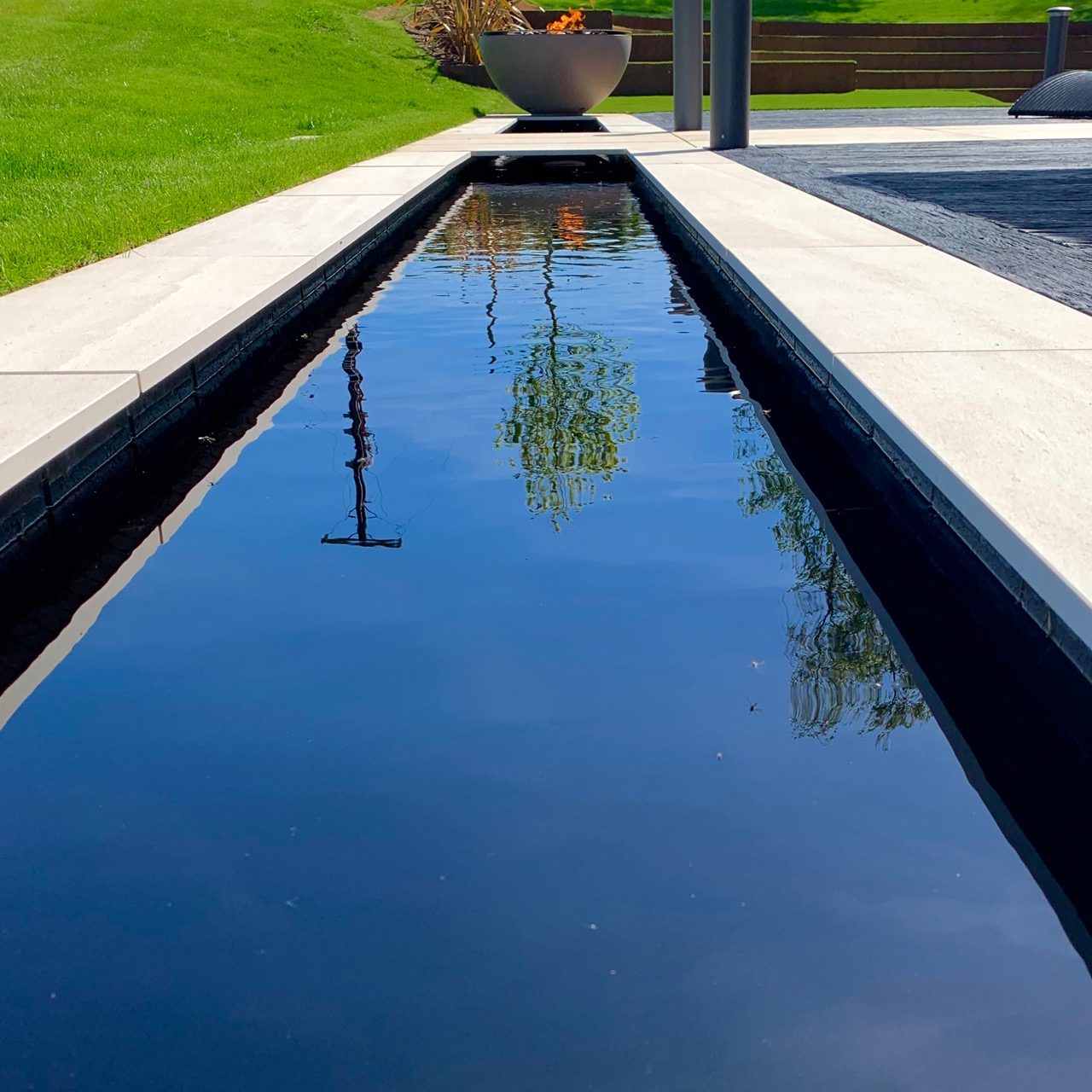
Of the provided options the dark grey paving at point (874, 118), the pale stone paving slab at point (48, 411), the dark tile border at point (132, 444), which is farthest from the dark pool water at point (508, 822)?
the dark grey paving at point (874, 118)

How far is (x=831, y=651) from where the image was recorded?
2922 mm

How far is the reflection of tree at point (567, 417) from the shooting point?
4051mm

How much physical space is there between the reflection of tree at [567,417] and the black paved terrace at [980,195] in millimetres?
1799

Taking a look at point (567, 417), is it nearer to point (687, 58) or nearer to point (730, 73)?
point (730, 73)

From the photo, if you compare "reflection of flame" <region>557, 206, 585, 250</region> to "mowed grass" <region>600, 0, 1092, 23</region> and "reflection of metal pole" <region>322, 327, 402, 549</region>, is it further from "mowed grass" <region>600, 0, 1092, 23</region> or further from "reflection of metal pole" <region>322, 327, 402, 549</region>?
"mowed grass" <region>600, 0, 1092, 23</region>

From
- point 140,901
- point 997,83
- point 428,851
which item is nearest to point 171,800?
point 140,901

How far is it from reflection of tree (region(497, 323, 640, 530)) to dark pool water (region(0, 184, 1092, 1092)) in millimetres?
44

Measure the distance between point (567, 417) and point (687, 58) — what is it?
13.0 m

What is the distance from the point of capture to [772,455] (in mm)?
4238

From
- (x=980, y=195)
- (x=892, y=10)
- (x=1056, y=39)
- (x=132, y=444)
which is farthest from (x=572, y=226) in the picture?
(x=892, y=10)

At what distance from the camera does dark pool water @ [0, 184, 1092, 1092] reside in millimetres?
1760

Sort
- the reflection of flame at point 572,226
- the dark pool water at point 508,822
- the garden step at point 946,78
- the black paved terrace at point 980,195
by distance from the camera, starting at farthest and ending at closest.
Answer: the garden step at point 946,78
the reflection of flame at point 572,226
the black paved terrace at point 980,195
the dark pool water at point 508,822

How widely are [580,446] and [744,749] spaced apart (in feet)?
6.57

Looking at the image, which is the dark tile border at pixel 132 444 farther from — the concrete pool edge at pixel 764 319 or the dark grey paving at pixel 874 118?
the dark grey paving at pixel 874 118
